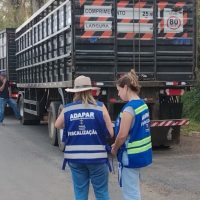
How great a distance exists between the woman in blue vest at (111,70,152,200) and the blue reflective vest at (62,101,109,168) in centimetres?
15

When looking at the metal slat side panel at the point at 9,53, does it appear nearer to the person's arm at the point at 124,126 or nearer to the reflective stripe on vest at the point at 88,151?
the reflective stripe on vest at the point at 88,151

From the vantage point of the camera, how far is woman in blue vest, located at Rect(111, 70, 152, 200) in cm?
492

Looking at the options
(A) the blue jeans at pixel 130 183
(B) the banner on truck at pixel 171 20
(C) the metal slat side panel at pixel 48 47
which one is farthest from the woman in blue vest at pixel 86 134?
(B) the banner on truck at pixel 171 20

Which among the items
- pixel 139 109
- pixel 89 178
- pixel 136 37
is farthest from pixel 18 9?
pixel 139 109

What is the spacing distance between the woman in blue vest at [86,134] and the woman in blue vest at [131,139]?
15 cm

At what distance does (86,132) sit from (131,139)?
46cm

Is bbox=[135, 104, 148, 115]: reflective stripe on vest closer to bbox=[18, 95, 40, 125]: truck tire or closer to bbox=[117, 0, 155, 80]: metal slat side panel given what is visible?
bbox=[117, 0, 155, 80]: metal slat side panel

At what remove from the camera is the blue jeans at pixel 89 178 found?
514 centimetres

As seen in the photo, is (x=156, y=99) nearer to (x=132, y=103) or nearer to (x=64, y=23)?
(x=64, y=23)

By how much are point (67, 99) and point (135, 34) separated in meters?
1.98

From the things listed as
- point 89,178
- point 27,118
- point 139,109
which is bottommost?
point 27,118

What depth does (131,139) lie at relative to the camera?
4.96 meters

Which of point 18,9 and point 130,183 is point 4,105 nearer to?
point 130,183

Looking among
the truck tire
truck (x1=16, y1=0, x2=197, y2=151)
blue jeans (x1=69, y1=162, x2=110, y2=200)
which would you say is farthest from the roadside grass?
blue jeans (x1=69, y1=162, x2=110, y2=200)
